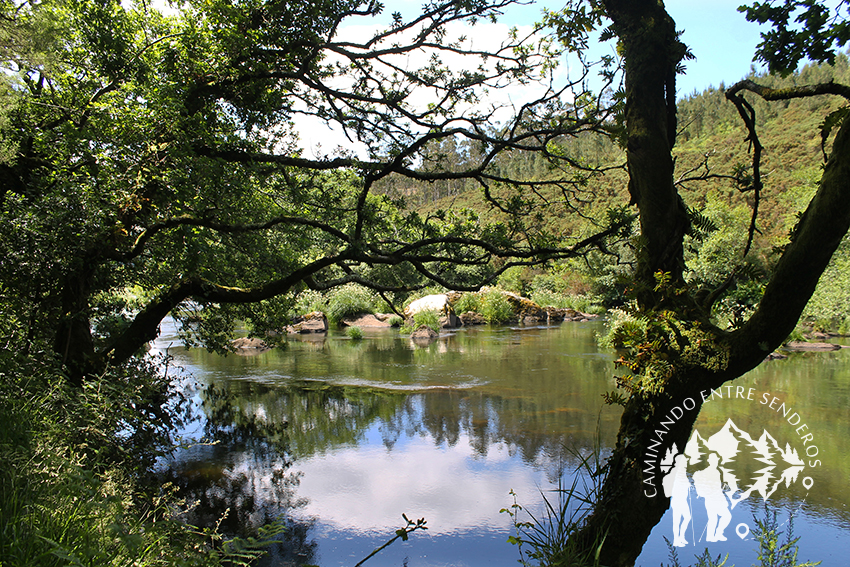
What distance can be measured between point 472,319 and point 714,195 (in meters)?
13.1

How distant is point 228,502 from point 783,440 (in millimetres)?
7410

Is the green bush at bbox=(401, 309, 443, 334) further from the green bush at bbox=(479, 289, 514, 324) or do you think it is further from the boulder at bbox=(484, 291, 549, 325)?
the boulder at bbox=(484, 291, 549, 325)

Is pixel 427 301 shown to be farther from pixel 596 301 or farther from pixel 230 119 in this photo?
pixel 230 119

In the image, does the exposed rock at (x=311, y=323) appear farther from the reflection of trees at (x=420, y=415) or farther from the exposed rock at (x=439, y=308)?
the reflection of trees at (x=420, y=415)

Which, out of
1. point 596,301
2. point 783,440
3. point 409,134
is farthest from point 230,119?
point 596,301

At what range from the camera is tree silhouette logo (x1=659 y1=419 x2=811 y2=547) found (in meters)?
5.17

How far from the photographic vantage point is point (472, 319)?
76.7 feet

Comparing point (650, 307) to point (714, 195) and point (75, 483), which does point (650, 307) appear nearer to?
point (75, 483)

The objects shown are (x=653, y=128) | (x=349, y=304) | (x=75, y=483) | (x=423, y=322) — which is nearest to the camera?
(x=75, y=483)

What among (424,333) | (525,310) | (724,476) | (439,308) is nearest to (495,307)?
(525,310)

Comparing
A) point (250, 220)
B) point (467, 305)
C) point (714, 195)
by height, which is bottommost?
point (467, 305)

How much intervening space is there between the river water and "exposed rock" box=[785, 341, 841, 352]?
932 millimetres

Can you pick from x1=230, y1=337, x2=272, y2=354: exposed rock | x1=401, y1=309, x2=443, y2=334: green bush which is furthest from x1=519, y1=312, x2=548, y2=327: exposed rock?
x1=230, y1=337, x2=272, y2=354: exposed rock

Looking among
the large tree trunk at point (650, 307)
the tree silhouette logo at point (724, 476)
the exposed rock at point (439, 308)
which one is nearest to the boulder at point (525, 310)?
the exposed rock at point (439, 308)
